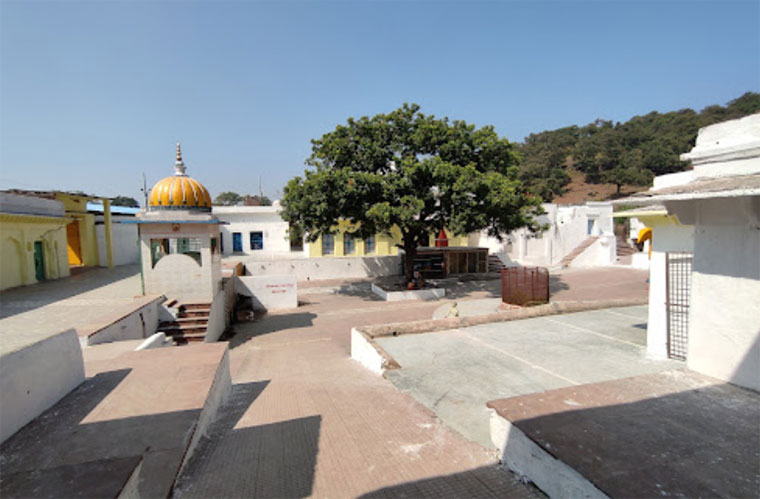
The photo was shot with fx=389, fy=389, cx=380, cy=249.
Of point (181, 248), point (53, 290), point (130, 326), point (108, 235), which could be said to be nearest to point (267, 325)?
point (130, 326)

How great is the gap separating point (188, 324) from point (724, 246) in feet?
42.7

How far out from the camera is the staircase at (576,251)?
87.2 feet

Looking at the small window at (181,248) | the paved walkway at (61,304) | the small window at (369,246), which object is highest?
the small window at (181,248)

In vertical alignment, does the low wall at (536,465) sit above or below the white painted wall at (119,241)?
below

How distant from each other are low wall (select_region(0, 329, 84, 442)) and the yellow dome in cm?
878

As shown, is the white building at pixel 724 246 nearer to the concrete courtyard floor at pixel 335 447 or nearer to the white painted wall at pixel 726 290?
the white painted wall at pixel 726 290

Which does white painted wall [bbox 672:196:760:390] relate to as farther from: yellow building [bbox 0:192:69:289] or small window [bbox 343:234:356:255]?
small window [bbox 343:234:356:255]

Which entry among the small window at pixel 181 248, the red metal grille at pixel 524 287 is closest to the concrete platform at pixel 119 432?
the small window at pixel 181 248

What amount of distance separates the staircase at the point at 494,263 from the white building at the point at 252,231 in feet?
47.1

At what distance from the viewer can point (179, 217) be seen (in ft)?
Answer: 42.7

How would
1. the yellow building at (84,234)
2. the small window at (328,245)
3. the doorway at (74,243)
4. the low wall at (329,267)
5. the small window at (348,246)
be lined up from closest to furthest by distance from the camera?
1. the low wall at (329,267)
2. the yellow building at (84,234)
3. the doorway at (74,243)
4. the small window at (328,245)
5. the small window at (348,246)

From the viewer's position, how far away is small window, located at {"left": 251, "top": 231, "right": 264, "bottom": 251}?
31062 mm

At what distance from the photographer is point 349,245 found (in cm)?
2727

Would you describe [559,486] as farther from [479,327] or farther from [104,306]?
[104,306]
